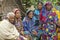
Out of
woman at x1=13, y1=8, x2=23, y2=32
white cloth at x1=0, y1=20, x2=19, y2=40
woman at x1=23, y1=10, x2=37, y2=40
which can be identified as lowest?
white cloth at x1=0, y1=20, x2=19, y2=40

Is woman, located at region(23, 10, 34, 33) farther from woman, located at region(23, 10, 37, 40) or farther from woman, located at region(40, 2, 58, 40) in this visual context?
woman, located at region(40, 2, 58, 40)

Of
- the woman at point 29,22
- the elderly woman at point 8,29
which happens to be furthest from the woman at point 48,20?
the elderly woman at point 8,29

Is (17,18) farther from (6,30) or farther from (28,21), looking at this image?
(28,21)

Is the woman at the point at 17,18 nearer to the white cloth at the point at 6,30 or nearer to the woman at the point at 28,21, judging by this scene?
the white cloth at the point at 6,30

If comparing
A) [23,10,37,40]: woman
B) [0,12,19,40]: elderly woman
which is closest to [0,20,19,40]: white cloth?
[0,12,19,40]: elderly woman

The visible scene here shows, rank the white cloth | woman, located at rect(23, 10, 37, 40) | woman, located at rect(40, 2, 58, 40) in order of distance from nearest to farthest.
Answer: the white cloth, woman, located at rect(23, 10, 37, 40), woman, located at rect(40, 2, 58, 40)

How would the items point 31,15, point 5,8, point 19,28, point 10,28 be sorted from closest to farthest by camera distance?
point 10,28
point 19,28
point 31,15
point 5,8

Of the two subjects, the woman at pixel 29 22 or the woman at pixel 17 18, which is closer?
the woman at pixel 17 18

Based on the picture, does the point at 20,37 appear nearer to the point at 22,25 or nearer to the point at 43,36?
the point at 22,25

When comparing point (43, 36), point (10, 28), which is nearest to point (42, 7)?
point (43, 36)

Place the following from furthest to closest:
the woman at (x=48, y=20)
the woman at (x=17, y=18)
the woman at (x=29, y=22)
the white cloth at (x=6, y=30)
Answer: the woman at (x=48, y=20), the woman at (x=29, y=22), the woman at (x=17, y=18), the white cloth at (x=6, y=30)

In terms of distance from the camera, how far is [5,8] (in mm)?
15188

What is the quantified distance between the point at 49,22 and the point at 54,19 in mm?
200

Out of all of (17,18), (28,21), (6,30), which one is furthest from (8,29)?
(28,21)
